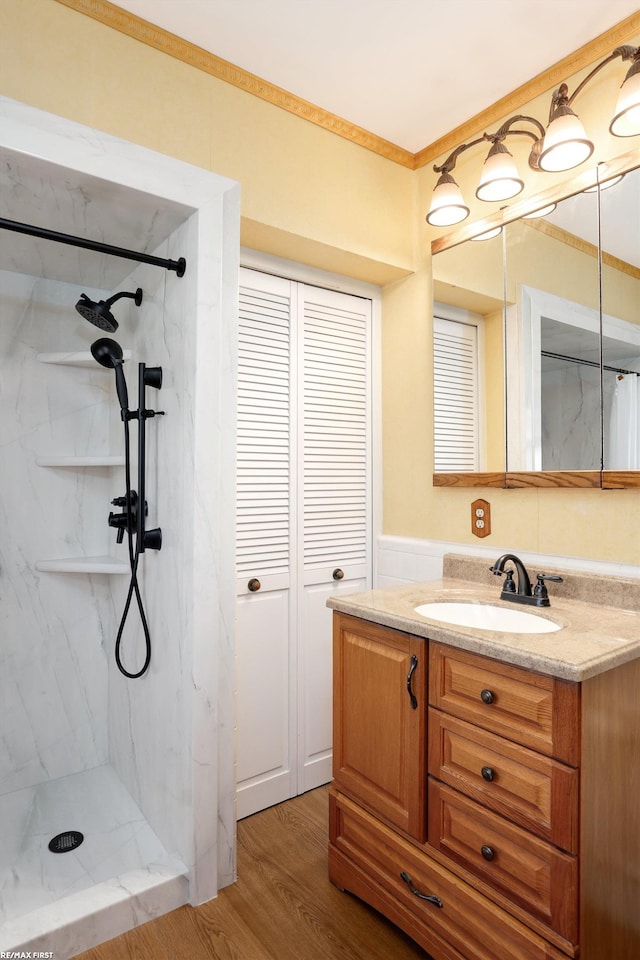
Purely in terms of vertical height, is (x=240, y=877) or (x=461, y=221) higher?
(x=461, y=221)

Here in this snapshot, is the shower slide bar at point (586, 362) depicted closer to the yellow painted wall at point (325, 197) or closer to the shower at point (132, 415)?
the yellow painted wall at point (325, 197)

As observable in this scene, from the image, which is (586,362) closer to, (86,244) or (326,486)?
(326,486)

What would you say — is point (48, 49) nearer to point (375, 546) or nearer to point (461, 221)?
point (461, 221)

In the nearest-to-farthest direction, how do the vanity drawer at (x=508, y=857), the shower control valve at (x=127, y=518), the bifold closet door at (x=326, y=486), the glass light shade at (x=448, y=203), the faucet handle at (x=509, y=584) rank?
the vanity drawer at (x=508, y=857) < the faucet handle at (x=509, y=584) < the shower control valve at (x=127, y=518) < the glass light shade at (x=448, y=203) < the bifold closet door at (x=326, y=486)

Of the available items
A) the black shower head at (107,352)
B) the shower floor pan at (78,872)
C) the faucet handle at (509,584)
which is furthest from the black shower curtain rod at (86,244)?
the shower floor pan at (78,872)

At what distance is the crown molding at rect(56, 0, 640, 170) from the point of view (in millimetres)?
1744

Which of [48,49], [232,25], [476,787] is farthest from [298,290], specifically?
[476,787]

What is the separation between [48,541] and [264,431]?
3.27 feet

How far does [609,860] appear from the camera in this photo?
4.25ft

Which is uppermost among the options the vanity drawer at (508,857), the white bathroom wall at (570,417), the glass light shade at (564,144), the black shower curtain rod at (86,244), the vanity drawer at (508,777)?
the glass light shade at (564,144)

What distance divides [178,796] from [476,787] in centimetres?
94

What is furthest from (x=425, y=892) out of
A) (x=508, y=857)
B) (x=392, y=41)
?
(x=392, y=41)

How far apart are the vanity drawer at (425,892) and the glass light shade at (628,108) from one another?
6.96 ft

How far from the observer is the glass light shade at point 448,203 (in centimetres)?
213
